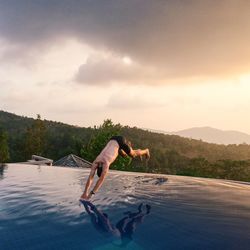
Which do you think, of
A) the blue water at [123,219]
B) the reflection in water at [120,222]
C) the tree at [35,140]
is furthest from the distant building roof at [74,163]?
the tree at [35,140]

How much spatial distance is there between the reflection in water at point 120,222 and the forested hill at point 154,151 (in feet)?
37.1

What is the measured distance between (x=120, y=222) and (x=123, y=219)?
0.71 ft

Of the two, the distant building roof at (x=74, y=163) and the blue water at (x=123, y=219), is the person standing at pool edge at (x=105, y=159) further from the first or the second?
the distant building roof at (x=74, y=163)

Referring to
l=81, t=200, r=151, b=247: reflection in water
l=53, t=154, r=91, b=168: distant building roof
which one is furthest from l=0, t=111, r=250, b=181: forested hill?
l=81, t=200, r=151, b=247: reflection in water

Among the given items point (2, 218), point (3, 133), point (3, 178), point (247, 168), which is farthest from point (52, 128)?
point (2, 218)

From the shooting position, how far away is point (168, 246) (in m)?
5.29

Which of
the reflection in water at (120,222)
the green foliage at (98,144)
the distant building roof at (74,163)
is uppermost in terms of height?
the green foliage at (98,144)

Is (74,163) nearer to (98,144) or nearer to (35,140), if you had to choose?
(98,144)

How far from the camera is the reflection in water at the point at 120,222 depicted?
18.8ft

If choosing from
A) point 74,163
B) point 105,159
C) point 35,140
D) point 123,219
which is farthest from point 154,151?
point 123,219

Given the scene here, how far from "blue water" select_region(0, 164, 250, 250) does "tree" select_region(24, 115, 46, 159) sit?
111 feet

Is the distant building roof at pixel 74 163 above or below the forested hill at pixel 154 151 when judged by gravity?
below

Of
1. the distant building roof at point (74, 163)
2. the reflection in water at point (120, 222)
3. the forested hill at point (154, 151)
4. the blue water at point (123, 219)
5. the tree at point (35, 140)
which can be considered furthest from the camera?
the tree at point (35, 140)

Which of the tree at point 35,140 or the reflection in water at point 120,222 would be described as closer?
the reflection in water at point 120,222
